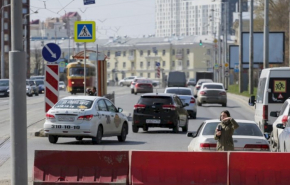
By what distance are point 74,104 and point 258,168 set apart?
11.3 m

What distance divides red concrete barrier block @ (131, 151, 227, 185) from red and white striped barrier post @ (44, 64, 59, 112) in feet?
40.0

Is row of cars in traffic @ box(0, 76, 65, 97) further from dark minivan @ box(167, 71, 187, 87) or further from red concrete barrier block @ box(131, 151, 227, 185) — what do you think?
red concrete barrier block @ box(131, 151, 227, 185)

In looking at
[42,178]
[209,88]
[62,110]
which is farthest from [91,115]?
[209,88]

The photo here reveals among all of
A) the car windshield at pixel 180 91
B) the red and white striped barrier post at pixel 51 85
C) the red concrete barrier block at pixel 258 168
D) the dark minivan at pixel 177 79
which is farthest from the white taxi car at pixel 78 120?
the dark minivan at pixel 177 79

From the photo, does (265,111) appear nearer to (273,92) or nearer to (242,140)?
(273,92)

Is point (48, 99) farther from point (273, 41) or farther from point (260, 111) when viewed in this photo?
point (273, 41)

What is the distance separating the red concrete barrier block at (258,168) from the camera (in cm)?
1223

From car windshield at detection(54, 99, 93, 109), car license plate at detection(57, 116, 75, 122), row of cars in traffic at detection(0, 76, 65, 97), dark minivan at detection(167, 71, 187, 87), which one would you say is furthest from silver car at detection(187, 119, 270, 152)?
dark minivan at detection(167, 71, 187, 87)

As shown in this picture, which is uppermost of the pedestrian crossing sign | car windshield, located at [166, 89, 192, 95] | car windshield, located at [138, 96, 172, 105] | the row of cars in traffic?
the pedestrian crossing sign

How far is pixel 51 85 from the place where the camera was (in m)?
24.4

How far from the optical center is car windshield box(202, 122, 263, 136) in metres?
15.9

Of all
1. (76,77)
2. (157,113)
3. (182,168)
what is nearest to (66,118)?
(157,113)

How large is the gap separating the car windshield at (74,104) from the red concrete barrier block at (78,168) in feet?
33.0

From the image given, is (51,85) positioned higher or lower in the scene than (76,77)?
higher
